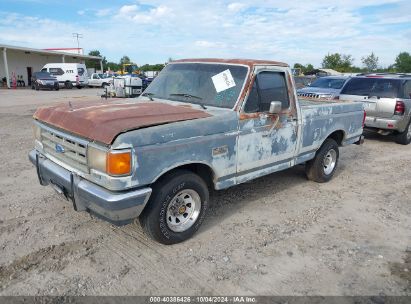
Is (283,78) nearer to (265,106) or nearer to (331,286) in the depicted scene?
(265,106)

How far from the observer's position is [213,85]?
14.8ft

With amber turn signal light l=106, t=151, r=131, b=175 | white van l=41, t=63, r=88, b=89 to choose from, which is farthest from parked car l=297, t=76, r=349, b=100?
white van l=41, t=63, r=88, b=89

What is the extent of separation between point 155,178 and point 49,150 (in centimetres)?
155

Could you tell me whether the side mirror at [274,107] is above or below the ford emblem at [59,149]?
above

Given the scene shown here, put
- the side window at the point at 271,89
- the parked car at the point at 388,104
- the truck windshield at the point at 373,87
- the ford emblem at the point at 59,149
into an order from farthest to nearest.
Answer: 1. the truck windshield at the point at 373,87
2. the parked car at the point at 388,104
3. the side window at the point at 271,89
4. the ford emblem at the point at 59,149

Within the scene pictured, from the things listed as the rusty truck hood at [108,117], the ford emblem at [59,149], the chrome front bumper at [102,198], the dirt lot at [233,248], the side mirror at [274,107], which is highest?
the side mirror at [274,107]

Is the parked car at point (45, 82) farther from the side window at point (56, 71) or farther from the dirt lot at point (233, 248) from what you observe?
the dirt lot at point (233, 248)

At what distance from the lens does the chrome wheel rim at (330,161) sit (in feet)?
20.4

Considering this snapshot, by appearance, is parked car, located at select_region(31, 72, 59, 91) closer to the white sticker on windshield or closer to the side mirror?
the white sticker on windshield

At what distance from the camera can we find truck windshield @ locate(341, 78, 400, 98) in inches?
376

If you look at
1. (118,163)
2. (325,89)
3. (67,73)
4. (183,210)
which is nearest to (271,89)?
(183,210)

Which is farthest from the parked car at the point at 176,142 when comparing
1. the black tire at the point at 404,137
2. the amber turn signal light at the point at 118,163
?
the black tire at the point at 404,137

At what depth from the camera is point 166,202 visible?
358 cm

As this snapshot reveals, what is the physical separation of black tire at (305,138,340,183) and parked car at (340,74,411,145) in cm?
413
